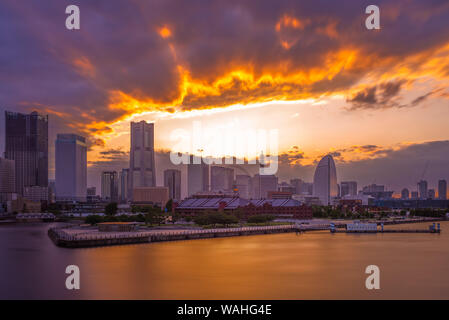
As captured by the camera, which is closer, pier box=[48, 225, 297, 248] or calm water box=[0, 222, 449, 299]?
calm water box=[0, 222, 449, 299]

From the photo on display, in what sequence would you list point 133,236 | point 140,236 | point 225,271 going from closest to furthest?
point 225,271 < point 133,236 < point 140,236

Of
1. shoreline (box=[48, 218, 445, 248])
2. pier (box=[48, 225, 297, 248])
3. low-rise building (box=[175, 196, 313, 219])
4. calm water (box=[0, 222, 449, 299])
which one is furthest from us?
low-rise building (box=[175, 196, 313, 219])

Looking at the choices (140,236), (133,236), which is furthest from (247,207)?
(133,236)

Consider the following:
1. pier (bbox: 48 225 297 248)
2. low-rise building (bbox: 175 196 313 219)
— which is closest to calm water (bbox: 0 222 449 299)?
pier (bbox: 48 225 297 248)

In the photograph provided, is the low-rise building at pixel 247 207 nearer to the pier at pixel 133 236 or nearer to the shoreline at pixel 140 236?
the shoreline at pixel 140 236

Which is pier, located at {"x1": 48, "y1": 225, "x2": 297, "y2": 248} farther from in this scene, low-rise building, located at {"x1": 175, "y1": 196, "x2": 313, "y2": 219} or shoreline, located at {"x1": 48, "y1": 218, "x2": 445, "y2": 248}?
low-rise building, located at {"x1": 175, "y1": 196, "x2": 313, "y2": 219}

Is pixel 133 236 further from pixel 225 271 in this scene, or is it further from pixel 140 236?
pixel 225 271
